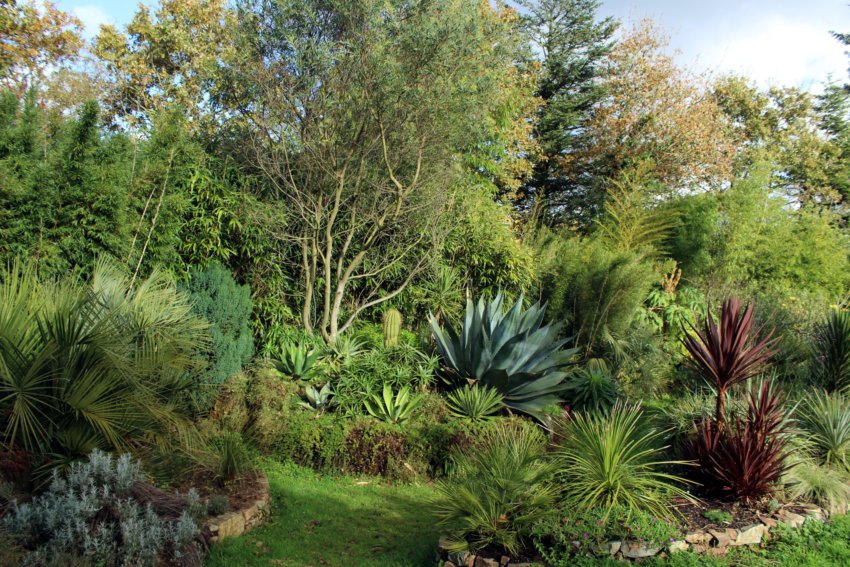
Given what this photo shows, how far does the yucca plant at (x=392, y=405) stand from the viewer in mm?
6996

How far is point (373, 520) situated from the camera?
5.46 metres

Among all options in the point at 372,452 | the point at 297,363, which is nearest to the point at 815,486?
the point at 372,452

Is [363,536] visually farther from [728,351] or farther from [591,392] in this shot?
[591,392]

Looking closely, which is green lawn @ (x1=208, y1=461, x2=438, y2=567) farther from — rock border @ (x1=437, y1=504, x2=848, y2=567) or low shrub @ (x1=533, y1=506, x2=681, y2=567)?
low shrub @ (x1=533, y1=506, x2=681, y2=567)

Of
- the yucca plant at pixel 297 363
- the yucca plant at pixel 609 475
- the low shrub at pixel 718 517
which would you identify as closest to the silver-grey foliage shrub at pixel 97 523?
the yucca plant at pixel 609 475

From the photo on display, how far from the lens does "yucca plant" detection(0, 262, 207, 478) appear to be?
4270 mm

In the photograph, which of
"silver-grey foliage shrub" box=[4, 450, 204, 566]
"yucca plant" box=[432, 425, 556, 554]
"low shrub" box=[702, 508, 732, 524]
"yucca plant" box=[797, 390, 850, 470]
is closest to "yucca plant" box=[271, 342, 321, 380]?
"yucca plant" box=[432, 425, 556, 554]

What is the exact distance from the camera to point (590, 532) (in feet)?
14.0

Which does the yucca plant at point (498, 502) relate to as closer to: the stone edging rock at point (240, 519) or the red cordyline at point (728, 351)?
the stone edging rock at point (240, 519)

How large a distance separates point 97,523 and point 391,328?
17.5ft

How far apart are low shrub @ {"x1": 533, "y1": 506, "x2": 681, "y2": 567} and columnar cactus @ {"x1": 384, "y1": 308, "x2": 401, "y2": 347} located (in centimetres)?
461

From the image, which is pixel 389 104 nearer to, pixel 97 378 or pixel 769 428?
pixel 97 378

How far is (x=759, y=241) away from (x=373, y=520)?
1414 cm

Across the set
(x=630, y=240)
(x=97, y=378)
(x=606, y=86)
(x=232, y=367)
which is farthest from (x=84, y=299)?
(x=606, y=86)
